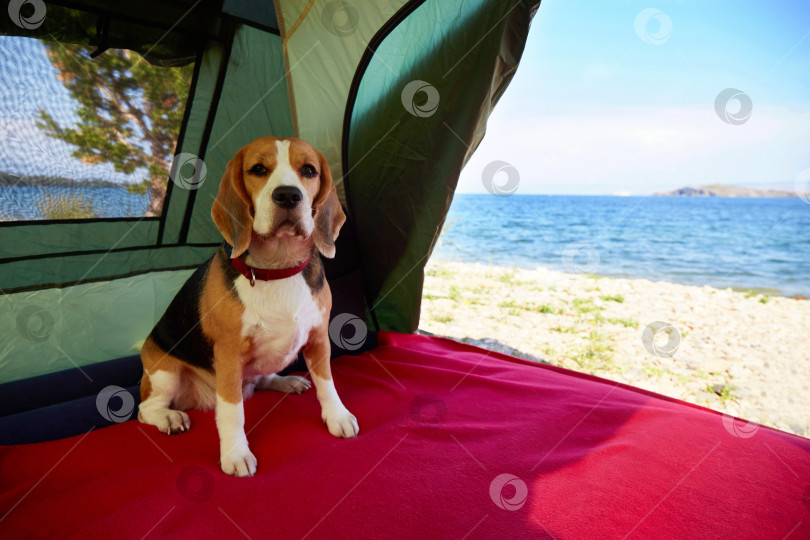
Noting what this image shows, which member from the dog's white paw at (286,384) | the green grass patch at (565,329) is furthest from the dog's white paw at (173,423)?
the green grass patch at (565,329)

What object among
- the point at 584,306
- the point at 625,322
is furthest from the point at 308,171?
the point at 584,306

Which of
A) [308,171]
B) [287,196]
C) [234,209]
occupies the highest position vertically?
[308,171]

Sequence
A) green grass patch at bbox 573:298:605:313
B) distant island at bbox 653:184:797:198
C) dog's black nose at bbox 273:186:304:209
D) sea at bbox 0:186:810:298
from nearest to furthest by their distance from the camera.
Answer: dog's black nose at bbox 273:186:304:209 → sea at bbox 0:186:810:298 → green grass patch at bbox 573:298:605:313 → distant island at bbox 653:184:797:198

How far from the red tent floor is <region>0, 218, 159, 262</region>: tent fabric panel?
1127 millimetres

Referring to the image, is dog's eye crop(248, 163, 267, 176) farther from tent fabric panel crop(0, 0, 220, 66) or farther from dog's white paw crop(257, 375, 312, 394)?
tent fabric panel crop(0, 0, 220, 66)

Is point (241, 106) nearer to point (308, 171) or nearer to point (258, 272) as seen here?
point (308, 171)

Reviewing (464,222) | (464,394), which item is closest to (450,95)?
(464,394)

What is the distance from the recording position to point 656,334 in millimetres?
5164

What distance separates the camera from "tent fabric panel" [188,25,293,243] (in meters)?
2.92

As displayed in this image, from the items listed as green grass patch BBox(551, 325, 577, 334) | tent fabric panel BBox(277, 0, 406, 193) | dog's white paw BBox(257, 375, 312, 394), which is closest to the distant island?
green grass patch BBox(551, 325, 577, 334)

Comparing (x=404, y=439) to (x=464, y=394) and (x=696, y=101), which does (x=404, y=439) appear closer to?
(x=464, y=394)

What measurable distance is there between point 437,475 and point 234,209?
139cm

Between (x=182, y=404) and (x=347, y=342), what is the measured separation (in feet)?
3.76

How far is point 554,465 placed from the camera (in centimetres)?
176
